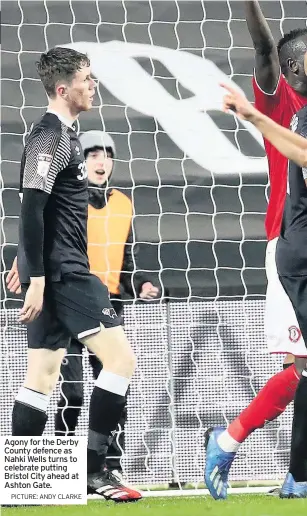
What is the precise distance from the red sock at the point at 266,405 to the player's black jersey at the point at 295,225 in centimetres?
57

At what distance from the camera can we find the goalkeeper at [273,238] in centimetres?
423

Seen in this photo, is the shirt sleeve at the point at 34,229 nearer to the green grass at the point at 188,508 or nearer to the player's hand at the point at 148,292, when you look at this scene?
the green grass at the point at 188,508

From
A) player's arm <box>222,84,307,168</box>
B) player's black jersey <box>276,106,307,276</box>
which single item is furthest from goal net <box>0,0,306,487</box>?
player's arm <box>222,84,307,168</box>

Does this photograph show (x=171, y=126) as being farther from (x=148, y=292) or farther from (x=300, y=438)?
(x=300, y=438)

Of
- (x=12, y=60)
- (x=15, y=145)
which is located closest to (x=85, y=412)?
(x=15, y=145)

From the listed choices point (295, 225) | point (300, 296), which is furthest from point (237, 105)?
point (300, 296)

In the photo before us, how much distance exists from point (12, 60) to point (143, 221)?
3.68 ft

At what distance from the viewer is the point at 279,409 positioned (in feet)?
14.2

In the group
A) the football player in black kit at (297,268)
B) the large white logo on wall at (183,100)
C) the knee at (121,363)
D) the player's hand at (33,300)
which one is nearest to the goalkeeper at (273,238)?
the football player in black kit at (297,268)

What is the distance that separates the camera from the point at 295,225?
394 centimetres

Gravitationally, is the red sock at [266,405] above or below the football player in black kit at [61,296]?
below

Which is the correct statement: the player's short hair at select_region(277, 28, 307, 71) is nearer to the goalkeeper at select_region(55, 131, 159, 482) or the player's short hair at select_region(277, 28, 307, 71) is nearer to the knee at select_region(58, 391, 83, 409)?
the goalkeeper at select_region(55, 131, 159, 482)

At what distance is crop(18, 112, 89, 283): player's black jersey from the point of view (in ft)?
13.7

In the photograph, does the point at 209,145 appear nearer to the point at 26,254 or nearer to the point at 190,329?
the point at 190,329
